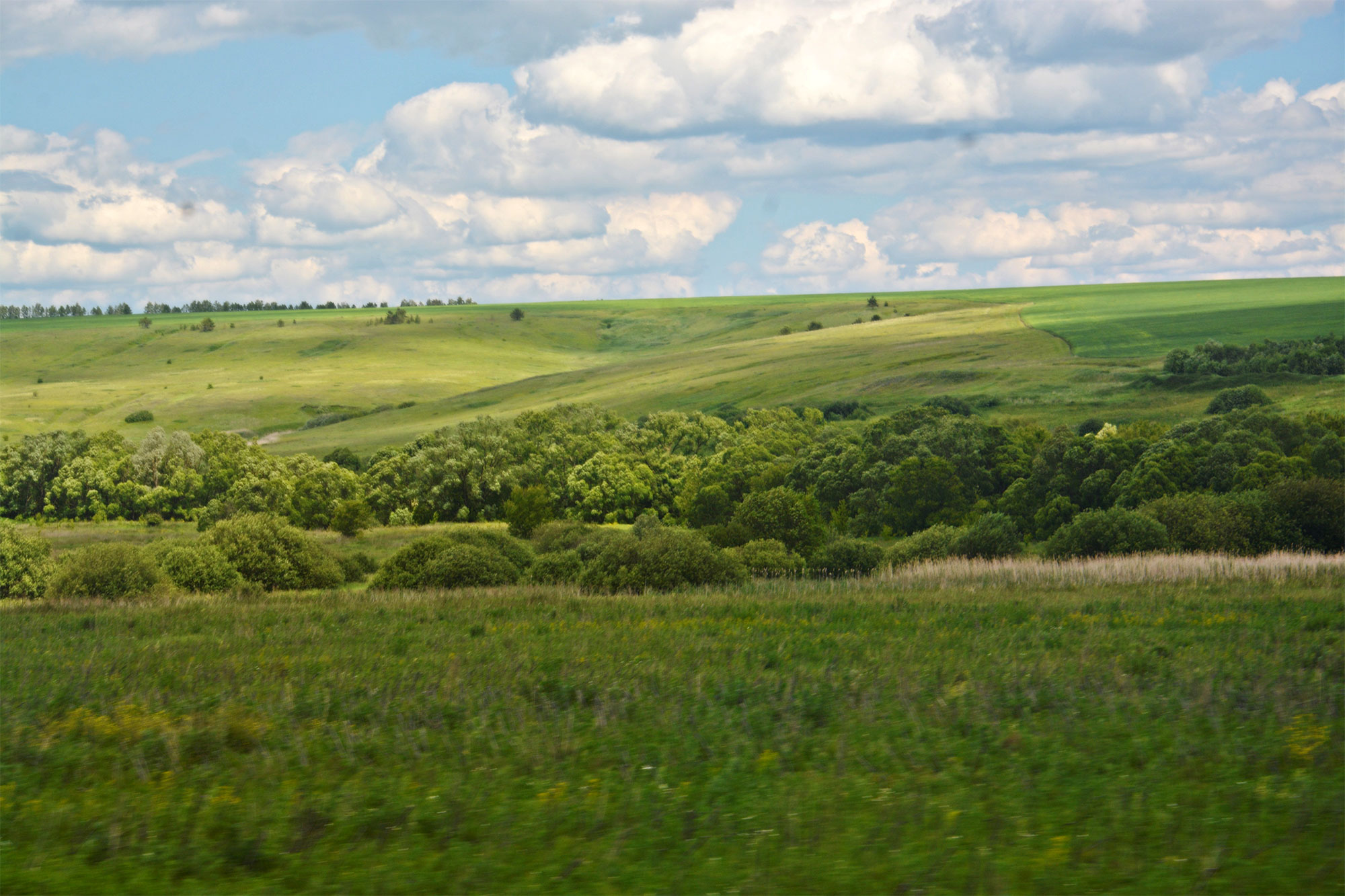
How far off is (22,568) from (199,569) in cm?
1093

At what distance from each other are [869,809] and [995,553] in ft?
157

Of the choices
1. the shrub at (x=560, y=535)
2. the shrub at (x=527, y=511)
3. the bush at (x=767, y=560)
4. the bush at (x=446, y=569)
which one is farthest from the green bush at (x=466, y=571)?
the shrub at (x=527, y=511)

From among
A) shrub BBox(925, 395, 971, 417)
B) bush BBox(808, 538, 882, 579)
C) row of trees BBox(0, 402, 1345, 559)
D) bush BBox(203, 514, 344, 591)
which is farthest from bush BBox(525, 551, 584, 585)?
shrub BBox(925, 395, 971, 417)

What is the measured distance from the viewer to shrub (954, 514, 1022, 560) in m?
54.5

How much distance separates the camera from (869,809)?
8766 millimetres

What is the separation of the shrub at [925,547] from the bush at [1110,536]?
6011 millimetres

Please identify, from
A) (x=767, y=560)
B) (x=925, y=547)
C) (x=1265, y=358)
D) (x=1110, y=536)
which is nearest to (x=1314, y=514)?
(x=1110, y=536)

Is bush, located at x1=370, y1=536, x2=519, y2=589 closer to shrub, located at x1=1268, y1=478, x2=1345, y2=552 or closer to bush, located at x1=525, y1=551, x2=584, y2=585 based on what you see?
bush, located at x1=525, y1=551, x2=584, y2=585

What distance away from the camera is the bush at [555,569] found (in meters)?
43.8

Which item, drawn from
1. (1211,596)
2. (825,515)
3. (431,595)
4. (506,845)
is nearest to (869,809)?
(506,845)

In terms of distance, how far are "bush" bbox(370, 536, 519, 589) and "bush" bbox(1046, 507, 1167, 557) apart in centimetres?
2494

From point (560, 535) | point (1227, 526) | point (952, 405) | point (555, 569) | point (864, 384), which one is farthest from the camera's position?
point (864, 384)

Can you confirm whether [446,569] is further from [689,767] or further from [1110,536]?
[689,767]

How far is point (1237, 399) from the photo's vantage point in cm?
9675
